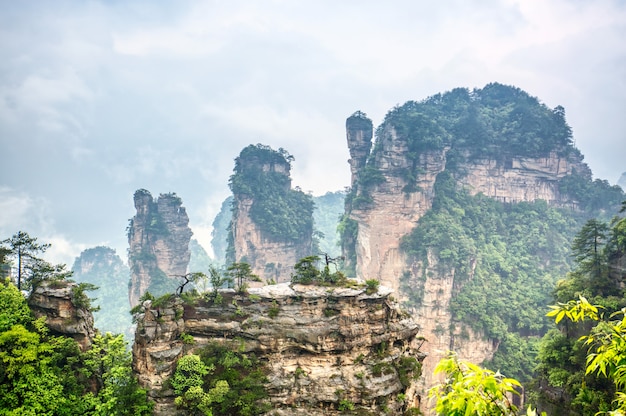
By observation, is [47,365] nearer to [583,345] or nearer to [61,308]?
A: [61,308]

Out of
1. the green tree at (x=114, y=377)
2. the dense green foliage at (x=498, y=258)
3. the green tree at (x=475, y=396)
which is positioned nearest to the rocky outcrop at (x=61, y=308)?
the green tree at (x=114, y=377)

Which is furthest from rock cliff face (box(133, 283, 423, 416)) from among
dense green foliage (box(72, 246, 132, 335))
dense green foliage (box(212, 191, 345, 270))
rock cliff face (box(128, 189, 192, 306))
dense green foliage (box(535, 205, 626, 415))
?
dense green foliage (box(212, 191, 345, 270))

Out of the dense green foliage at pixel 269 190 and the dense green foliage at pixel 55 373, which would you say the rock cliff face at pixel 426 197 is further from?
the dense green foliage at pixel 55 373

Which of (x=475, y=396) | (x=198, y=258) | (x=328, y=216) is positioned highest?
(x=328, y=216)

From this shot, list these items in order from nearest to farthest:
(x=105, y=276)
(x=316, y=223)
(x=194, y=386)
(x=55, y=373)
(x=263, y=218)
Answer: (x=55, y=373) → (x=194, y=386) → (x=263, y=218) → (x=105, y=276) → (x=316, y=223)

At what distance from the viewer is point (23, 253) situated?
66.1 feet

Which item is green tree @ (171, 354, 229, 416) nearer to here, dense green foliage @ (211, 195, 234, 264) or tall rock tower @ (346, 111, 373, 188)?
tall rock tower @ (346, 111, 373, 188)

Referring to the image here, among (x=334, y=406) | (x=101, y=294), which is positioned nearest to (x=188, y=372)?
(x=334, y=406)

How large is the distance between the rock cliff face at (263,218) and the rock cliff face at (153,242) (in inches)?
350

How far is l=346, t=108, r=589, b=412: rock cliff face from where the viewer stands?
39.0m

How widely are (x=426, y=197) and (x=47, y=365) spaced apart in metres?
38.8

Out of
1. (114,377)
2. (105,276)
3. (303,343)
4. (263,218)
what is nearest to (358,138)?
(263,218)

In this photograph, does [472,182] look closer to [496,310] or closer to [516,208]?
[516,208]

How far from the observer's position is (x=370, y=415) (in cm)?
1852
